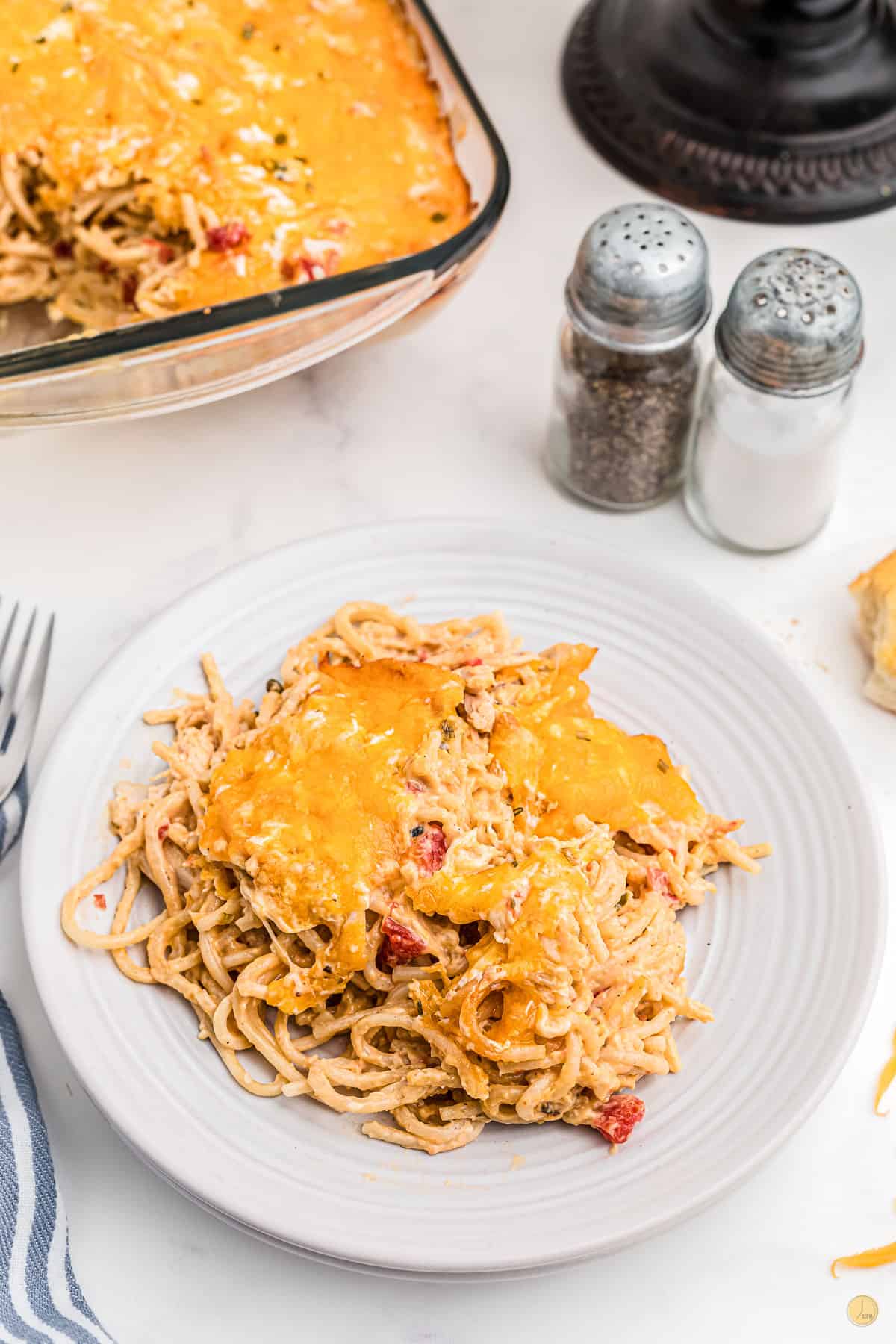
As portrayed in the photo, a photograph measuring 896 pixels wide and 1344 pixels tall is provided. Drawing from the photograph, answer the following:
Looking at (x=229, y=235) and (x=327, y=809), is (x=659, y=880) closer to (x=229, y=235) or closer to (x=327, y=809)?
(x=327, y=809)

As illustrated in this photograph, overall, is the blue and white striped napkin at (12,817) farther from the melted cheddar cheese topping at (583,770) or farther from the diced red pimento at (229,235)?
the diced red pimento at (229,235)

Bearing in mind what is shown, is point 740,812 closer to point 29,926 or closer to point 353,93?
point 29,926

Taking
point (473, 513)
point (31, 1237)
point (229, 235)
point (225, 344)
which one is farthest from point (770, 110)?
point (31, 1237)

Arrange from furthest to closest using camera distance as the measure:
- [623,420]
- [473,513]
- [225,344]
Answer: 1. [473,513]
2. [623,420]
3. [225,344]

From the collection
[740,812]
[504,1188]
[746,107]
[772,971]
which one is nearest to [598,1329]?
[504,1188]

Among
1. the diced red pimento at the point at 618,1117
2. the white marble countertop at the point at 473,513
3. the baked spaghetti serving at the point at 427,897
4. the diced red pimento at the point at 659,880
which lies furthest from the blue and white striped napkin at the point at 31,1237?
the diced red pimento at the point at 659,880

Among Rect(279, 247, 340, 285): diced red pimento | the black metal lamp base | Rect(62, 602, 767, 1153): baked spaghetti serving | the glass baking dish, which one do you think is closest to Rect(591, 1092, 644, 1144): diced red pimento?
Rect(62, 602, 767, 1153): baked spaghetti serving
